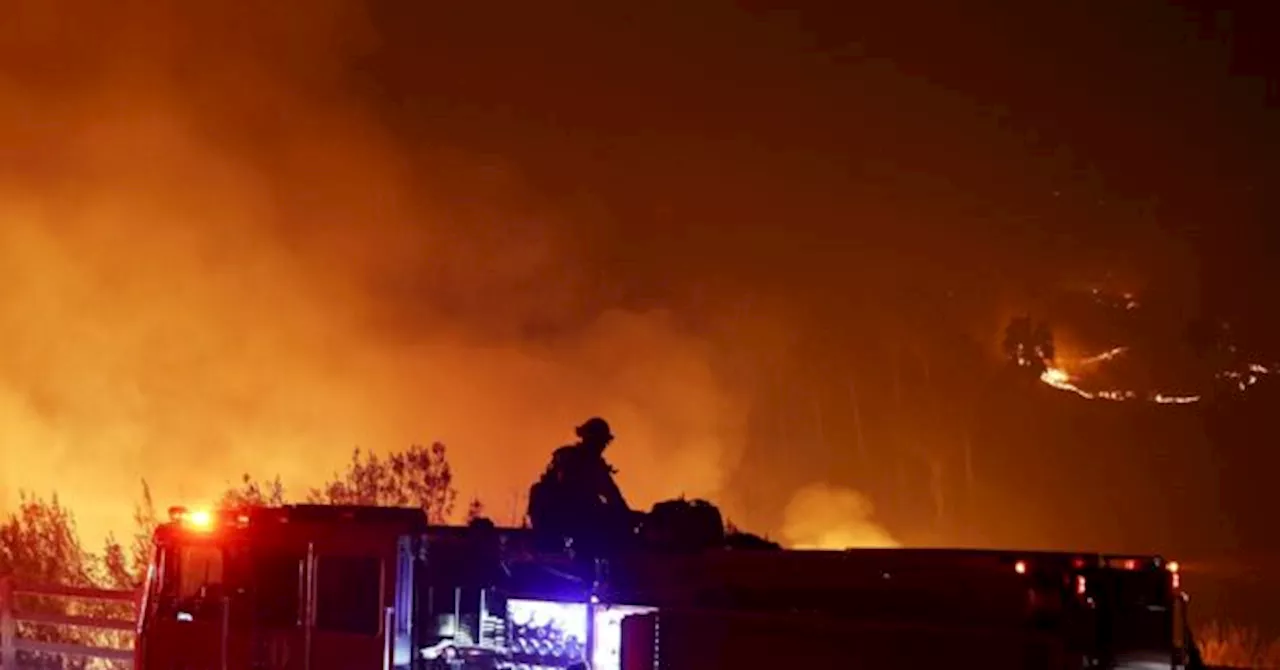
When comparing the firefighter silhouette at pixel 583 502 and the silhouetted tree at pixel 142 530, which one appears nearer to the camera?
the firefighter silhouette at pixel 583 502

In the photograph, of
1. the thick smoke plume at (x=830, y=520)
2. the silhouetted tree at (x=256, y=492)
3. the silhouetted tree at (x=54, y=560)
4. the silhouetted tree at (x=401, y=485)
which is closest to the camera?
the silhouetted tree at (x=54, y=560)

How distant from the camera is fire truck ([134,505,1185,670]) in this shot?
23.4 feet

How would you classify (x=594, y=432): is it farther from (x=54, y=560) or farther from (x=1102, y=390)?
(x=1102, y=390)

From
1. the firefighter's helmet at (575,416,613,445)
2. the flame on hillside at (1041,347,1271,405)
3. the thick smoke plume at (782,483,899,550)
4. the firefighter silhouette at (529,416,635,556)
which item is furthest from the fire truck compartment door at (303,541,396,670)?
the flame on hillside at (1041,347,1271,405)

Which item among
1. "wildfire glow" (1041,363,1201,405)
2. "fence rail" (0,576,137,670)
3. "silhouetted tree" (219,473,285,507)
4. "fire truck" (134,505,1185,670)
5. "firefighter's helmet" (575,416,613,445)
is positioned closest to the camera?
"fire truck" (134,505,1185,670)

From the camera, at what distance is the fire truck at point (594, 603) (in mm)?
7125

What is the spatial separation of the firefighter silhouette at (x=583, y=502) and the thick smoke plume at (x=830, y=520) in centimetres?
1654

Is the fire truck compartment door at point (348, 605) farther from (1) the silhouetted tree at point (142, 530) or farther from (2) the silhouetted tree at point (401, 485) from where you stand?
(2) the silhouetted tree at point (401, 485)

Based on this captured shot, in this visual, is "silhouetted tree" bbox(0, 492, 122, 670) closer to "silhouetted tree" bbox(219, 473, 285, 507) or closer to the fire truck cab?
"silhouetted tree" bbox(219, 473, 285, 507)

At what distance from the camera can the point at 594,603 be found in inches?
333

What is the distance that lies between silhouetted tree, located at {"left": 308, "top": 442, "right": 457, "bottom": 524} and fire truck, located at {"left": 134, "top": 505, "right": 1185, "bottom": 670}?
940 cm

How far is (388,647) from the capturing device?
8.87 meters

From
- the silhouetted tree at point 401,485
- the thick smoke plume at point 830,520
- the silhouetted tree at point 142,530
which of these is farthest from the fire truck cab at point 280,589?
the thick smoke plume at point 830,520

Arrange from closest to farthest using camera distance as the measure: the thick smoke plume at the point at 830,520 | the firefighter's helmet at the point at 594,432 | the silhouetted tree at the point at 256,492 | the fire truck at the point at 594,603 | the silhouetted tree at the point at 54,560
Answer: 1. the fire truck at the point at 594,603
2. the firefighter's helmet at the point at 594,432
3. the silhouetted tree at the point at 54,560
4. the silhouetted tree at the point at 256,492
5. the thick smoke plume at the point at 830,520
